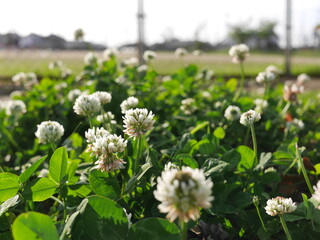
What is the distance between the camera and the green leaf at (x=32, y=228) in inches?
23.1

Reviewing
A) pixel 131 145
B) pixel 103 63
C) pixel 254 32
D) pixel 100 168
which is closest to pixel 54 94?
pixel 103 63

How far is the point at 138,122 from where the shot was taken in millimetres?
865

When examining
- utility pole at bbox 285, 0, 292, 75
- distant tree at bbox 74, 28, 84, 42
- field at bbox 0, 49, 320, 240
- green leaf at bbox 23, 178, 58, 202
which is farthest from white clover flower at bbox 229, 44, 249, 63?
utility pole at bbox 285, 0, 292, 75

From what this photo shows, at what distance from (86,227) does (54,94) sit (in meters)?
1.52

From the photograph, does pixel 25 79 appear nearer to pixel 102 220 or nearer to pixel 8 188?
pixel 8 188

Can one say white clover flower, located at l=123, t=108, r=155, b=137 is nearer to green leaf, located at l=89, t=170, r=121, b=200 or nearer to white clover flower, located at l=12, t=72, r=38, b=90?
green leaf, located at l=89, t=170, r=121, b=200

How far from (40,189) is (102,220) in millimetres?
234

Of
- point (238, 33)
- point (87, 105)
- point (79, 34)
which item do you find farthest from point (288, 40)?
point (238, 33)

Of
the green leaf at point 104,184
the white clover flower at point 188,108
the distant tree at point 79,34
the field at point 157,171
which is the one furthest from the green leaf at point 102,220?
the distant tree at point 79,34

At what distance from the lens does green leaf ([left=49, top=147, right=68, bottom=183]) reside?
0.88 metres

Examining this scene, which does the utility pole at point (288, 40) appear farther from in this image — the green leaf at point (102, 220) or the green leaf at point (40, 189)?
the green leaf at point (102, 220)

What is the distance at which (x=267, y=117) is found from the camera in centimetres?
171

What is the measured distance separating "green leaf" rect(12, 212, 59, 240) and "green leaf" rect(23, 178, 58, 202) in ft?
0.89

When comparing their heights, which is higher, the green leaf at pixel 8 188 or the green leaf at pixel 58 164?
the green leaf at pixel 58 164
